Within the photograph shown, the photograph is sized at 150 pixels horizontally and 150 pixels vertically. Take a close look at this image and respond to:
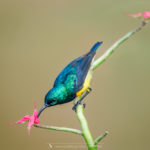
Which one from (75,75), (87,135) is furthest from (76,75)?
(87,135)

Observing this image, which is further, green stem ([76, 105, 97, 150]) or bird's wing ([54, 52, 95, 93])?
bird's wing ([54, 52, 95, 93])

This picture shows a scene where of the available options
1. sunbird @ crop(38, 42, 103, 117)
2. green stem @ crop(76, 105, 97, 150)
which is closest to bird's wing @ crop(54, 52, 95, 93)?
sunbird @ crop(38, 42, 103, 117)

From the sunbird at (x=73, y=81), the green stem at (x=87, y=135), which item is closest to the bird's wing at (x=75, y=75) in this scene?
the sunbird at (x=73, y=81)

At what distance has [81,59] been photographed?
101 cm

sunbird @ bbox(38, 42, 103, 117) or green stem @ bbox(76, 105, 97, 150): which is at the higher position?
sunbird @ bbox(38, 42, 103, 117)

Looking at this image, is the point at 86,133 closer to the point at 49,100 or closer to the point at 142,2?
the point at 49,100

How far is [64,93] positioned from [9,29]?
141 centimetres

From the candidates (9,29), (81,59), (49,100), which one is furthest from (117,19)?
(49,100)

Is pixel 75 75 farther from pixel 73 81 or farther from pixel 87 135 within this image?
pixel 87 135

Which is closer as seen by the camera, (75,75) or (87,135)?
(87,135)

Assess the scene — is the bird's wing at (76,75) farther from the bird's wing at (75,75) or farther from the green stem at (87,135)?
the green stem at (87,135)

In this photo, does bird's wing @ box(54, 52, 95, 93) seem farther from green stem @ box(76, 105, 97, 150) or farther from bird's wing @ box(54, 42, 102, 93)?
green stem @ box(76, 105, 97, 150)

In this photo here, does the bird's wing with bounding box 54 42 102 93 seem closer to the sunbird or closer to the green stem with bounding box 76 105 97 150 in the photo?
the sunbird

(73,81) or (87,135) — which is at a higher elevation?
(73,81)
